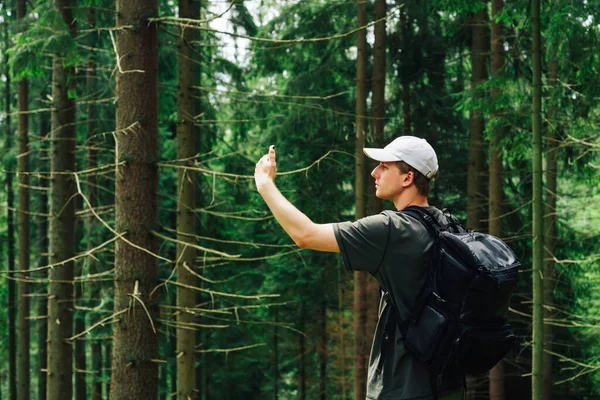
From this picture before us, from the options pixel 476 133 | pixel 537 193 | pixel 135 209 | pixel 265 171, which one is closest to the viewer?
pixel 265 171

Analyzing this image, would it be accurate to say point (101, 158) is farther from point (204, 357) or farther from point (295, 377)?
point (295, 377)

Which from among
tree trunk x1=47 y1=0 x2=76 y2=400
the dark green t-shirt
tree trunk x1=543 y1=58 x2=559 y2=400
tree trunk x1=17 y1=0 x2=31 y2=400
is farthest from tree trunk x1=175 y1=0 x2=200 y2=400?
tree trunk x1=17 y1=0 x2=31 y2=400

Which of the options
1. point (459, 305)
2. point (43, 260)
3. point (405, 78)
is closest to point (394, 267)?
point (459, 305)

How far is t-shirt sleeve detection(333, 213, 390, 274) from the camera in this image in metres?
3.02

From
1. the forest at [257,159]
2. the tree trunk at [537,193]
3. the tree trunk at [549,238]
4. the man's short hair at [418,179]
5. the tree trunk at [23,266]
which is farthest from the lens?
the tree trunk at [23,266]

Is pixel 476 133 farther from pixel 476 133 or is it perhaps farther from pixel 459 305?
pixel 459 305

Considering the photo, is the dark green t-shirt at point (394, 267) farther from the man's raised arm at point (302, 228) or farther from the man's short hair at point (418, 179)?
the man's short hair at point (418, 179)

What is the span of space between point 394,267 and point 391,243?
103 mm

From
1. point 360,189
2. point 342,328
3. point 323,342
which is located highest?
point 360,189

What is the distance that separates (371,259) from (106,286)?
13.1 m

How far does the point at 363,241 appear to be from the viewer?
3.04 meters

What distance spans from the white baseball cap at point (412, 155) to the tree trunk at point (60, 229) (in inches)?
320

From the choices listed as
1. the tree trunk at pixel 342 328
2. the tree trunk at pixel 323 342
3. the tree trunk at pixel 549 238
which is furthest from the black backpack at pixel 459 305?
the tree trunk at pixel 323 342

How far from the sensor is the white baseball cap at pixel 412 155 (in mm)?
3289
